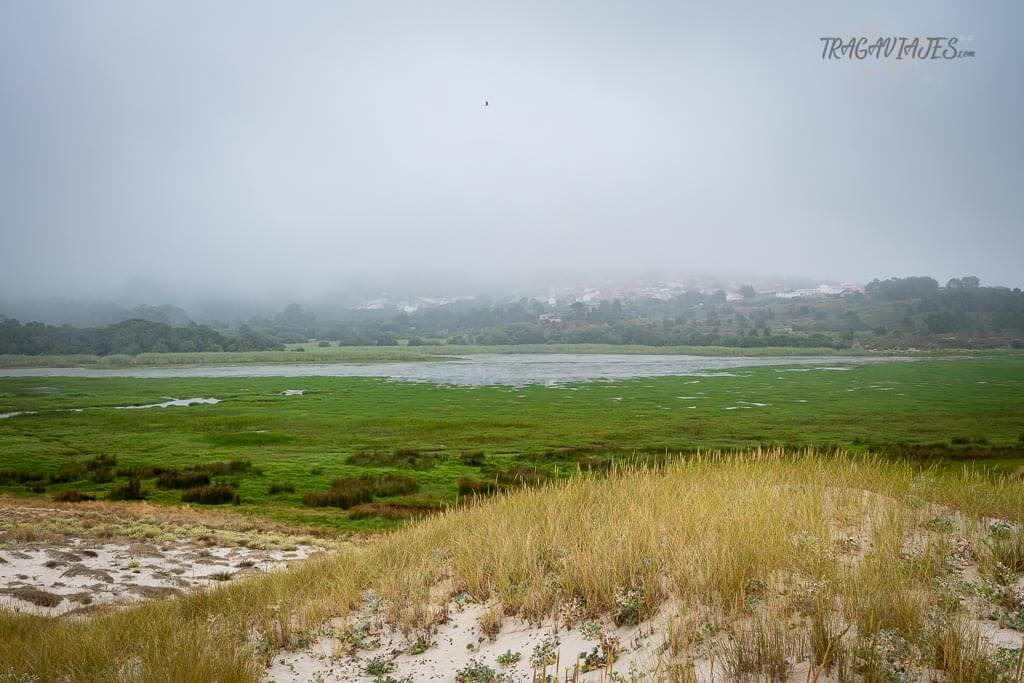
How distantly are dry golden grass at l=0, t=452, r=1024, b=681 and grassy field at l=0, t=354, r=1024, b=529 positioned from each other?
5232 millimetres

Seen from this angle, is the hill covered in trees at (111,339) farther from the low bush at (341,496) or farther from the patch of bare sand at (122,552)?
the patch of bare sand at (122,552)

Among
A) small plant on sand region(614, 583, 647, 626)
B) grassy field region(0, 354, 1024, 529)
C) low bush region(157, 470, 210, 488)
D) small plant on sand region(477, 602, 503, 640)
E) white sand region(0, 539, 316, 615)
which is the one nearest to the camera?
small plant on sand region(614, 583, 647, 626)

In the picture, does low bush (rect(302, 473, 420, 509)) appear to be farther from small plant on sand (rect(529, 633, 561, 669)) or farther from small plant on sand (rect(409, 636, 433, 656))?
small plant on sand (rect(529, 633, 561, 669))

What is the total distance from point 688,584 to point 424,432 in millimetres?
43521

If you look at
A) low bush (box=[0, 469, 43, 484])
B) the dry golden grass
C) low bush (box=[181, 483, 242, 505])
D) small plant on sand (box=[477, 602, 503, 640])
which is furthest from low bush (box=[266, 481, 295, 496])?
small plant on sand (box=[477, 602, 503, 640])

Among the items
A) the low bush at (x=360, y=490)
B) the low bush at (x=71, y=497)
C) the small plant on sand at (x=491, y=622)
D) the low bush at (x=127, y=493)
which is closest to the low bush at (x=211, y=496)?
the low bush at (x=127, y=493)

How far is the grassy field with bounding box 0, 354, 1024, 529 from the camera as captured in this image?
28406 millimetres

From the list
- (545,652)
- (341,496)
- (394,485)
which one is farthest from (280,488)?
(545,652)

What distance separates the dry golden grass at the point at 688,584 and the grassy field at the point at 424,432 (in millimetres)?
5232

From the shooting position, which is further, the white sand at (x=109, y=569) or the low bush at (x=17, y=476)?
the low bush at (x=17, y=476)

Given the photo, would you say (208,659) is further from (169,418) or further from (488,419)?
(169,418)

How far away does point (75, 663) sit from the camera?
19.4ft

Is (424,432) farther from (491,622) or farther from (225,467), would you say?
(491,622)

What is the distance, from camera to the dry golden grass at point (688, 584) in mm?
4418
